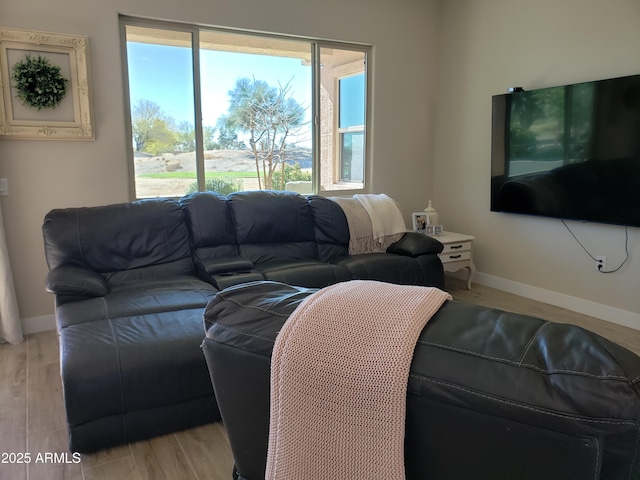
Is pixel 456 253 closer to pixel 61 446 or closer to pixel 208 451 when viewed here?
pixel 208 451

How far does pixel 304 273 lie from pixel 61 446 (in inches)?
70.6

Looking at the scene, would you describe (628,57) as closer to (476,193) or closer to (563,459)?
(476,193)

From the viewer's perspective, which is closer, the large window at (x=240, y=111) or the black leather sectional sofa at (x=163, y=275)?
the black leather sectional sofa at (x=163, y=275)

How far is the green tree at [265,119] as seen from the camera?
433cm

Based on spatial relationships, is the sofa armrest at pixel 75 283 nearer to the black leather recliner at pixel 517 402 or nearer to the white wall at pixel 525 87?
the black leather recliner at pixel 517 402

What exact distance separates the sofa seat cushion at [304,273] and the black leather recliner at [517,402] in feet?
7.60

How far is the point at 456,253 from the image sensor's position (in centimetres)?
452

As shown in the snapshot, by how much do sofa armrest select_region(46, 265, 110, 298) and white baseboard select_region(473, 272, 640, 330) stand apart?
3.49 meters

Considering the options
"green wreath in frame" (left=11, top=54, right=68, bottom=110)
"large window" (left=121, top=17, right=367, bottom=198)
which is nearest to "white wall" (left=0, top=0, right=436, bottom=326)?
"large window" (left=121, top=17, right=367, bottom=198)

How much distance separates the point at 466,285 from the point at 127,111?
3.46 meters

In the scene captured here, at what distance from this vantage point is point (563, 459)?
769 mm

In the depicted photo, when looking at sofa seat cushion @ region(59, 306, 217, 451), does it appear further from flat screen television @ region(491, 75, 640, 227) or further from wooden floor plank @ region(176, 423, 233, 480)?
flat screen television @ region(491, 75, 640, 227)

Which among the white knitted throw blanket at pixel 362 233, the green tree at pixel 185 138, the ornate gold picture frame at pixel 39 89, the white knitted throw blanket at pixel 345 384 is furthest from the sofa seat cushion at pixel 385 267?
the white knitted throw blanket at pixel 345 384

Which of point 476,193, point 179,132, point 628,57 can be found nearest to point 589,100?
point 628,57
